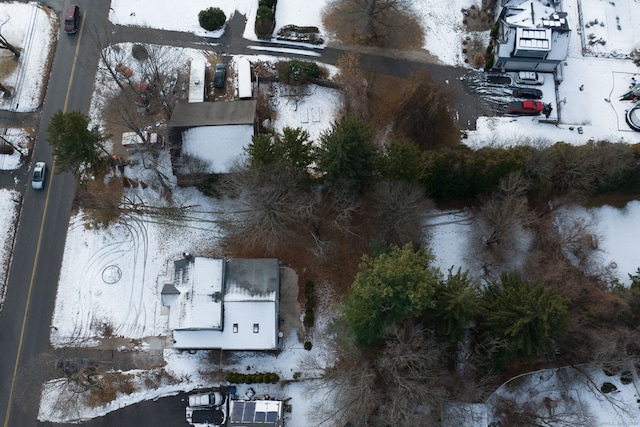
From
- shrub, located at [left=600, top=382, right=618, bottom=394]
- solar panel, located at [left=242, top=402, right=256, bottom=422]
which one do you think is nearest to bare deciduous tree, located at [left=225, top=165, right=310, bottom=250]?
solar panel, located at [left=242, top=402, right=256, bottom=422]

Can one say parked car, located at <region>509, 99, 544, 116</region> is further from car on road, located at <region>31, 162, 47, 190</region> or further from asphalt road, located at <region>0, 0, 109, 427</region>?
car on road, located at <region>31, 162, 47, 190</region>

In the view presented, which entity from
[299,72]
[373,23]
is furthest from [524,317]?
[373,23]

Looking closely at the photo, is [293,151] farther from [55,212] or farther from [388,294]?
[55,212]

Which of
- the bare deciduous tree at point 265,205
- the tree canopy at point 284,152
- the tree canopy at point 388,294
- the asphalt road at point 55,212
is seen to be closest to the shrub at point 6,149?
the asphalt road at point 55,212

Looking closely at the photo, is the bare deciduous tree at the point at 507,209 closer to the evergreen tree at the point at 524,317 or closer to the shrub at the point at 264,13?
the evergreen tree at the point at 524,317

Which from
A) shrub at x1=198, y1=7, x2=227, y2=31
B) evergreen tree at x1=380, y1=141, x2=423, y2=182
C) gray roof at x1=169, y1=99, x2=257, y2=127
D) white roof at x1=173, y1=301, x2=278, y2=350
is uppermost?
shrub at x1=198, y1=7, x2=227, y2=31

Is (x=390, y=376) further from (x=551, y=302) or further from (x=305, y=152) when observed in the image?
(x=305, y=152)

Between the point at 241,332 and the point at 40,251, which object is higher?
the point at 40,251
